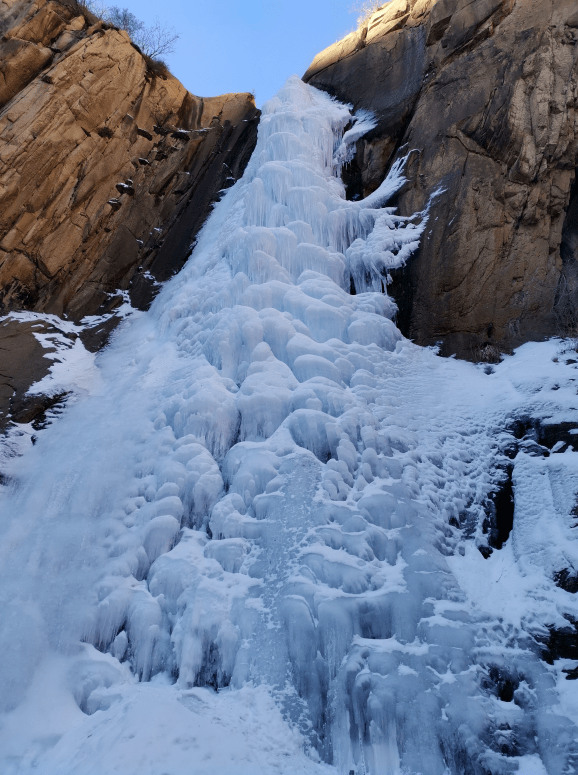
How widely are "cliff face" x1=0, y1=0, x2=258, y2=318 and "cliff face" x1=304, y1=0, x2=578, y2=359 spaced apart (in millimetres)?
4664

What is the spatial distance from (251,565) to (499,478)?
255 centimetres

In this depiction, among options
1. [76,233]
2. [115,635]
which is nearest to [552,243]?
[115,635]

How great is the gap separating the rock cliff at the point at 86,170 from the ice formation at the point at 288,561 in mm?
2721

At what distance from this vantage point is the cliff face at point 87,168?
8.99 metres

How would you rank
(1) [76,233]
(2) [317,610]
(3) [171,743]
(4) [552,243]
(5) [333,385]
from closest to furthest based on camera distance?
1. (3) [171,743]
2. (2) [317,610]
3. (5) [333,385]
4. (4) [552,243]
5. (1) [76,233]

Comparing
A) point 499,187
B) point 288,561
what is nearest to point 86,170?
point 499,187

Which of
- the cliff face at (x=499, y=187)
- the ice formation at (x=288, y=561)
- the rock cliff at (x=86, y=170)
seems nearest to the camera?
the ice formation at (x=288, y=561)

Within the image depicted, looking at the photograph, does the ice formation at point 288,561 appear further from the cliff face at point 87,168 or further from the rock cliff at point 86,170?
the cliff face at point 87,168

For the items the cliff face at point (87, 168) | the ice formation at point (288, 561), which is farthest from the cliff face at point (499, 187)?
the cliff face at point (87, 168)

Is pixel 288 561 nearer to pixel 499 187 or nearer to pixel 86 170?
pixel 499 187

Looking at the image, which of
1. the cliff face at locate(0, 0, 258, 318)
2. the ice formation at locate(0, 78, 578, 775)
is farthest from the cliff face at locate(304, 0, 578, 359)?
the cliff face at locate(0, 0, 258, 318)

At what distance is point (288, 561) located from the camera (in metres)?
4.60

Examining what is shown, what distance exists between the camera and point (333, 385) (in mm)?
6082

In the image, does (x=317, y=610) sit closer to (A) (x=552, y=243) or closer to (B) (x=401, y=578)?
(B) (x=401, y=578)
